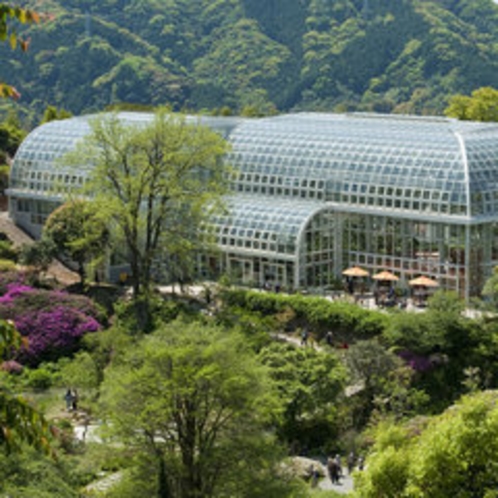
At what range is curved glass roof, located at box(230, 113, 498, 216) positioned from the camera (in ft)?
194

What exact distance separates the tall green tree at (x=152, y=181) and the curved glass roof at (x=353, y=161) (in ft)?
20.3

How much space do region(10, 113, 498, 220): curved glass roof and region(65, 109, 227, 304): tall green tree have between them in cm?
618

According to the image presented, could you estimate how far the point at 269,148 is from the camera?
67.6m

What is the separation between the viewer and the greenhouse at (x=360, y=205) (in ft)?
192

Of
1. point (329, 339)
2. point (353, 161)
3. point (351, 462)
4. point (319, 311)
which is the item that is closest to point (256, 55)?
point (353, 161)

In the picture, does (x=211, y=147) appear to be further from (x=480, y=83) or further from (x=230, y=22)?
(x=230, y=22)

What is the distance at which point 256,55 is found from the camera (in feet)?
550

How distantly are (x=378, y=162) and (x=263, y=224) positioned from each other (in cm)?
653

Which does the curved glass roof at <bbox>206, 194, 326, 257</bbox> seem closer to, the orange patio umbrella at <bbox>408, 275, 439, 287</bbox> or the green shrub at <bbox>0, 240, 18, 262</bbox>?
the orange patio umbrella at <bbox>408, 275, 439, 287</bbox>

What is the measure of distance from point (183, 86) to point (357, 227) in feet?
310

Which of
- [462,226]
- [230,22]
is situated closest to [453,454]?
[462,226]

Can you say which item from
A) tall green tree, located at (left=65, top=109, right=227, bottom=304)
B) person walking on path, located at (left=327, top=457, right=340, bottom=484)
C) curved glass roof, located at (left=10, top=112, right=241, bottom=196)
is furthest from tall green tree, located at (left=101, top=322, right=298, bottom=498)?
curved glass roof, located at (left=10, top=112, right=241, bottom=196)

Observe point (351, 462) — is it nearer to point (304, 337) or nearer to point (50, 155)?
point (304, 337)

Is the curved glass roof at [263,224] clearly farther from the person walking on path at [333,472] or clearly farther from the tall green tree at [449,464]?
the tall green tree at [449,464]
